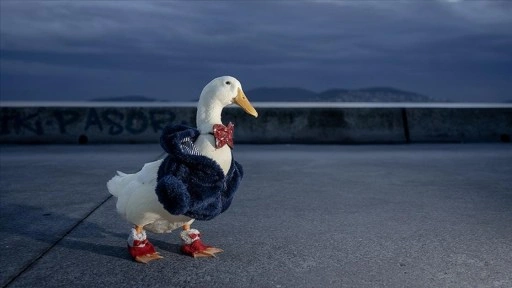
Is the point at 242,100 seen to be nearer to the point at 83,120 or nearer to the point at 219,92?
the point at 219,92

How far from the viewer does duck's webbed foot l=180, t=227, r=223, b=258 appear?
10.9 feet

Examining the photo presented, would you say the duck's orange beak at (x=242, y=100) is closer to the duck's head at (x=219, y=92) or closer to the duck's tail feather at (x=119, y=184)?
the duck's head at (x=219, y=92)

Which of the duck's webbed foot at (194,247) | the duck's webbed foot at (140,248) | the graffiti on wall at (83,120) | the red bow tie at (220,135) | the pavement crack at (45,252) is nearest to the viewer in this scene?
the pavement crack at (45,252)

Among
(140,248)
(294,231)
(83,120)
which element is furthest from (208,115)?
(83,120)

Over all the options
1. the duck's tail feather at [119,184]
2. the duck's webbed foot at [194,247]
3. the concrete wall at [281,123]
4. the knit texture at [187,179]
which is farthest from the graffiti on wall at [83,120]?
the knit texture at [187,179]

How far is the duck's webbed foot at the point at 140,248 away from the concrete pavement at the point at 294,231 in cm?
6

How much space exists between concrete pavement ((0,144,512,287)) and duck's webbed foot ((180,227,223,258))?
6 centimetres

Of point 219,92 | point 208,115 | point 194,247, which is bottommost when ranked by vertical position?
point 194,247

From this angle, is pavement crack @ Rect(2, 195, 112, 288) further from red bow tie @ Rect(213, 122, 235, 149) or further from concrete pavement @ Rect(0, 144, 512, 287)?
red bow tie @ Rect(213, 122, 235, 149)

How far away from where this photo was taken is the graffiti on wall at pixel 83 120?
10.5m

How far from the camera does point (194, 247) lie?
3.34 meters

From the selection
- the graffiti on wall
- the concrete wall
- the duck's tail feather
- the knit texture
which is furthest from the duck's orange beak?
the graffiti on wall

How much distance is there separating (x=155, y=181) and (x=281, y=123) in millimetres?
7865

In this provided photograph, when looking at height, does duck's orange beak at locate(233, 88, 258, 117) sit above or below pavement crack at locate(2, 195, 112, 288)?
above
